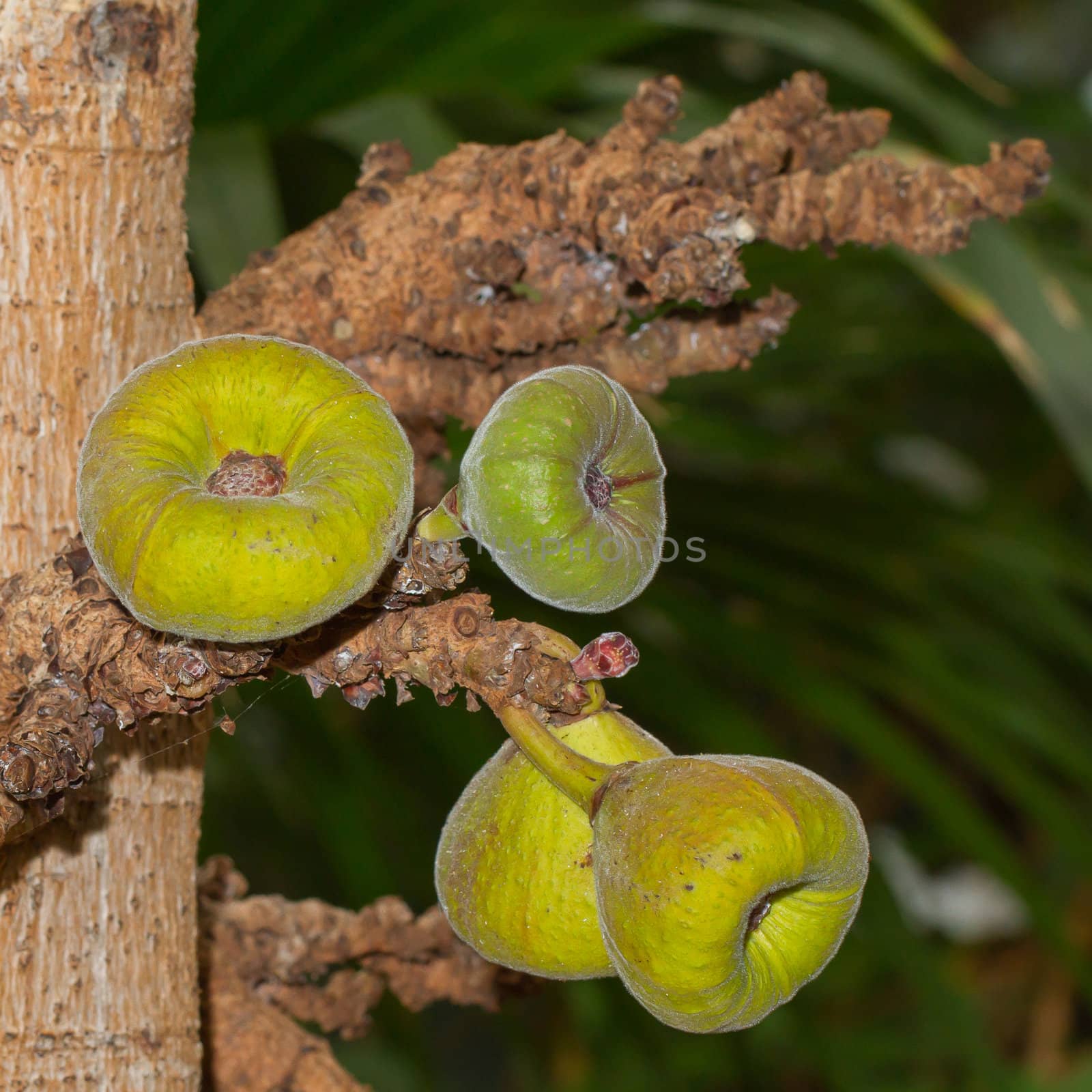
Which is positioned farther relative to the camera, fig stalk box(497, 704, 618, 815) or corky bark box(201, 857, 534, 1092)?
corky bark box(201, 857, 534, 1092)

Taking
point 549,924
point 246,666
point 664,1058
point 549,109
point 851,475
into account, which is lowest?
point 664,1058

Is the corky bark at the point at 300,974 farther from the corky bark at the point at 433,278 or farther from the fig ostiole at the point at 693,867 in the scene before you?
the fig ostiole at the point at 693,867

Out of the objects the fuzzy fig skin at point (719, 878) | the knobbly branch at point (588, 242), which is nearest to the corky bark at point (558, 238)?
the knobbly branch at point (588, 242)

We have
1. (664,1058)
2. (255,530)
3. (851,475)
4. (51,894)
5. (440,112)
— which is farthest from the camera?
(664,1058)

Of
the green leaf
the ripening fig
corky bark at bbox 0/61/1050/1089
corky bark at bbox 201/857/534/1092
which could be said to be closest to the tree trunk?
corky bark at bbox 0/61/1050/1089

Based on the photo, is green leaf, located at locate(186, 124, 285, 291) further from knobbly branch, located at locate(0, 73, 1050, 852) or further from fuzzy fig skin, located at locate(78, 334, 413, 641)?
fuzzy fig skin, located at locate(78, 334, 413, 641)

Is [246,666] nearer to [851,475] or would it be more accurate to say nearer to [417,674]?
[417,674]

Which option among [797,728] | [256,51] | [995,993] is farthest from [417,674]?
[995,993]
